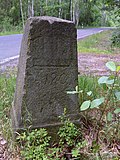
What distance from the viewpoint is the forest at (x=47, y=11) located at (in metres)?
31.4

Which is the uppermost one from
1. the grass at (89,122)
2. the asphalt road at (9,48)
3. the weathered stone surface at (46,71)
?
the weathered stone surface at (46,71)

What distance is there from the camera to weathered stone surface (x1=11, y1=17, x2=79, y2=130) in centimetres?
249

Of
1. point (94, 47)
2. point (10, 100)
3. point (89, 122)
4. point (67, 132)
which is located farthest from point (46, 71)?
point (94, 47)

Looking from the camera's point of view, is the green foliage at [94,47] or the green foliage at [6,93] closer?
the green foliage at [6,93]

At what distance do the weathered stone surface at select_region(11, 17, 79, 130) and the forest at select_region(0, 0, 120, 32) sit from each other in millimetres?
20240

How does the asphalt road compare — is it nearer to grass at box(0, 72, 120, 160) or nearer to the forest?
grass at box(0, 72, 120, 160)

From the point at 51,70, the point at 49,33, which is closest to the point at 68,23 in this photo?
the point at 49,33

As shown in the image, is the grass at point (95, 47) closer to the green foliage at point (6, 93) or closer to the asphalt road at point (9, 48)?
the asphalt road at point (9, 48)

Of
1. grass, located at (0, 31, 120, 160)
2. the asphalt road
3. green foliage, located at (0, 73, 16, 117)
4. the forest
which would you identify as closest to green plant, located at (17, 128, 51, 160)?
grass, located at (0, 31, 120, 160)

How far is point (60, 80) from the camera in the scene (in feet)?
8.51

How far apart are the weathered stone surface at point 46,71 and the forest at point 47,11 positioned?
20240 mm

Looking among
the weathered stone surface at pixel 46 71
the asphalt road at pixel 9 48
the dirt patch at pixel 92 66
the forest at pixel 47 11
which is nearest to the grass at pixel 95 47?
the asphalt road at pixel 9 48

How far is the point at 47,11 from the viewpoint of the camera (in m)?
41.0

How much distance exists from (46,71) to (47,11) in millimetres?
39598
